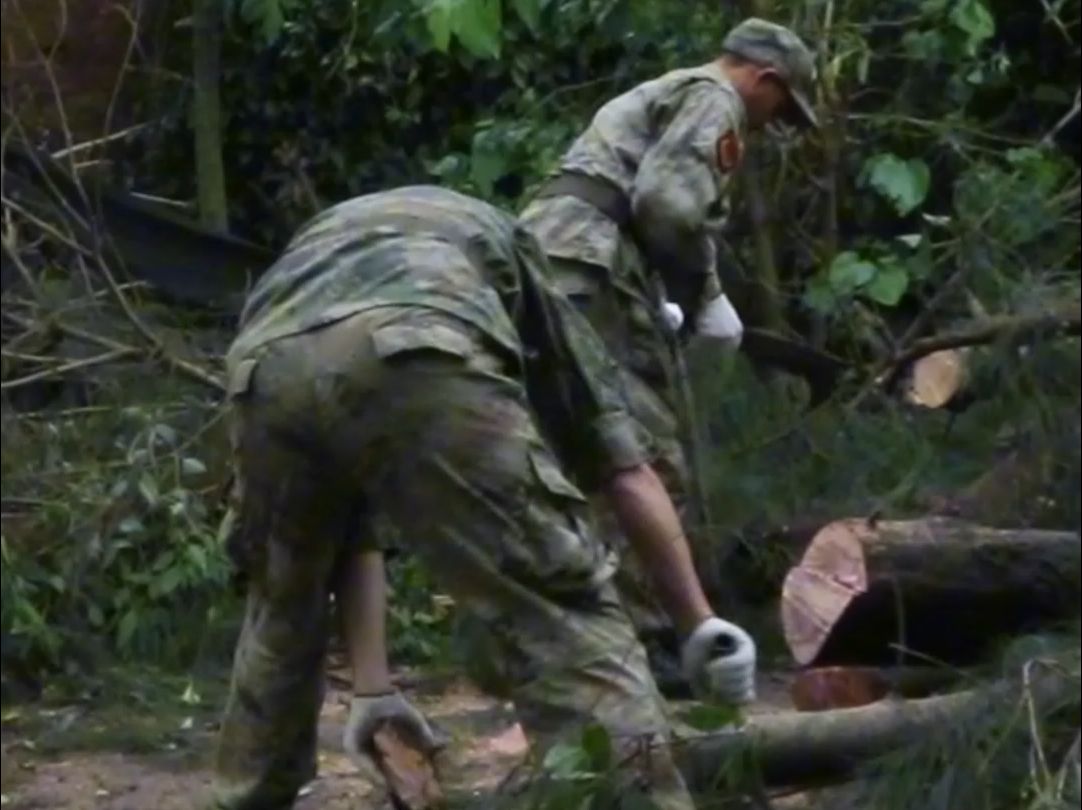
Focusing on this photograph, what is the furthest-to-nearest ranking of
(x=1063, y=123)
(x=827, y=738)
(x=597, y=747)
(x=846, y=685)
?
(x=1063, y=123) < (x=846, y=685) < (x=827, y=738) < (x=597, y=747)

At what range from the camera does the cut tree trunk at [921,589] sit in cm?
354

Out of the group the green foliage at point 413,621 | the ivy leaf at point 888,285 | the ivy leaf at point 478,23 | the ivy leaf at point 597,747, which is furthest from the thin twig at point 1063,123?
the ivy leaf at point 597,747

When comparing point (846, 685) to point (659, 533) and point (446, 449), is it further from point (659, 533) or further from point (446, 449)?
point (446, 449)

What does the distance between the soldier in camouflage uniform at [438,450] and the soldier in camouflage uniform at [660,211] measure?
47.8 inches

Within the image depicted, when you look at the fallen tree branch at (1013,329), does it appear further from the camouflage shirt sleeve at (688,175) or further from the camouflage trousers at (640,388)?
the camouflage trousers at (640,388)

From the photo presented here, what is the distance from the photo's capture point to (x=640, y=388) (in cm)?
615

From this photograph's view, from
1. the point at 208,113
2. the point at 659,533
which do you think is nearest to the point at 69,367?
the point at 208,113

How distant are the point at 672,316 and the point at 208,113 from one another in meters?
1.17

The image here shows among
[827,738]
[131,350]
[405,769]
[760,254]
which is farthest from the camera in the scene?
[131,350]

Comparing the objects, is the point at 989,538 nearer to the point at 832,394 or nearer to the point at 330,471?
the point at 330,471

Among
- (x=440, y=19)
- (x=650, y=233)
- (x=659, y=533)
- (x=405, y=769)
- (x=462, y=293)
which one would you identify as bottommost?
(x=405, y=769)

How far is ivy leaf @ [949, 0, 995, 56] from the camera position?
6.07 metres

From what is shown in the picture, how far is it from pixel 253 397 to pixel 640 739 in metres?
0.83

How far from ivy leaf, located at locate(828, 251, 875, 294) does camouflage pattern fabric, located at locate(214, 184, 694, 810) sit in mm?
1493
